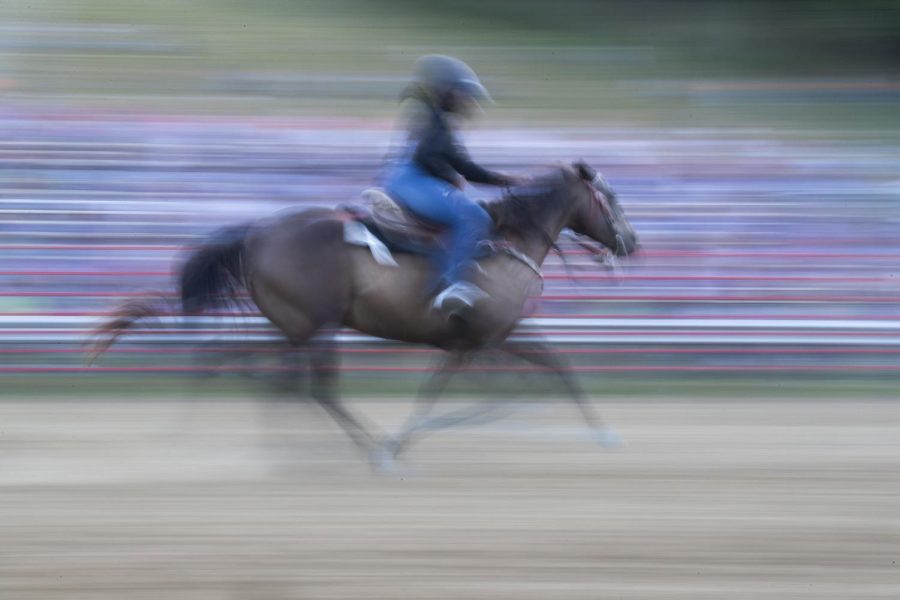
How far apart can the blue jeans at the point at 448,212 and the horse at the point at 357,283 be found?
0.11m

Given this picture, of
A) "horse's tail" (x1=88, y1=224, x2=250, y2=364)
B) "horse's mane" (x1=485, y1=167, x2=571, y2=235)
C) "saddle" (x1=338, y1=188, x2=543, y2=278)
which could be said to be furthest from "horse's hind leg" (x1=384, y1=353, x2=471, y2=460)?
"horse's tail" (x1=88, y1=224, x2=250, y2=364)

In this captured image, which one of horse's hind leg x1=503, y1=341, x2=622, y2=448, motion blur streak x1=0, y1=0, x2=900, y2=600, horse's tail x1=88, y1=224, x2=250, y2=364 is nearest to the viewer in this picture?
motion blur streak x1=0, y1=0, x2=900, y2=600

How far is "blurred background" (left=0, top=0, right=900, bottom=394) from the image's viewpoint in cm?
962

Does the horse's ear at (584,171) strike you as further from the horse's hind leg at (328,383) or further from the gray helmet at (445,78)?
the horse's hind leg at (328,383)

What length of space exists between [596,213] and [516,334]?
81 centimetres

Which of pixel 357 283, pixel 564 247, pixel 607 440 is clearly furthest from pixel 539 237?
pixel 564 247

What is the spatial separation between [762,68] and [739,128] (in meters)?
2.79

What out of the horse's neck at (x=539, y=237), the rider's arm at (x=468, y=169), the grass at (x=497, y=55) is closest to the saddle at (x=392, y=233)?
the horse's neck at (x=539, y=237)

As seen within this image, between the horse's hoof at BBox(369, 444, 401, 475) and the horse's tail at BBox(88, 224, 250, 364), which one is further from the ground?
the horse's tail at BBox(88, 224, 250, 364)

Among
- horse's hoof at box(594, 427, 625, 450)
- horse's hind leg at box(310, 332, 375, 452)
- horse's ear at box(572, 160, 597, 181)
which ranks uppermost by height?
horse's ear at box(572, 160, 597, 181)

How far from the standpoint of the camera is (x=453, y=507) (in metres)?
5.77

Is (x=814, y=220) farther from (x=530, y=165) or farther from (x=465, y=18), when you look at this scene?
(x=465, y=18)

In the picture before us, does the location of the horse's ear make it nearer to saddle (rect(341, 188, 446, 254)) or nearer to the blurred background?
the blurred background

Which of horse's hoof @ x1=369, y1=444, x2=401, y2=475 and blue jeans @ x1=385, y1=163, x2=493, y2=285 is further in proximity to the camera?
blue jeans @ x1=385, y1=163, x2=493, y2=285
